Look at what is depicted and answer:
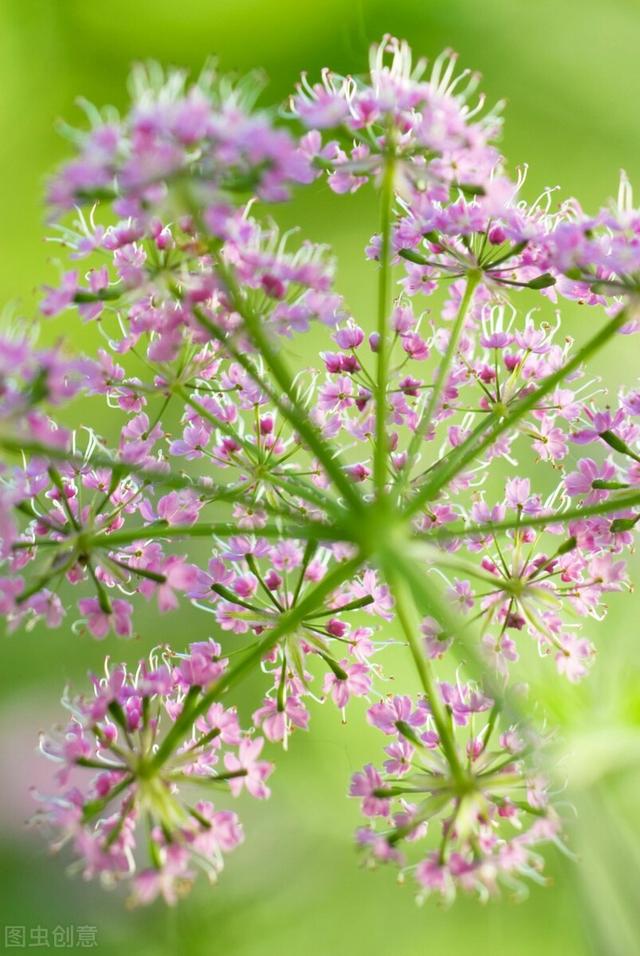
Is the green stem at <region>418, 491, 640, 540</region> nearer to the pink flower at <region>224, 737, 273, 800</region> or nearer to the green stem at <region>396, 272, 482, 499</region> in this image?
the green stem at <region>396, 272, 482, 499</region>

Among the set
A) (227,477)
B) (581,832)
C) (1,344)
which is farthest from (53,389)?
(227,477)

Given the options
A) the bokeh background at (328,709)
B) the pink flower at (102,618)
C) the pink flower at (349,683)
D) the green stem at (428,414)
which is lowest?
the pink flower at (349,683)

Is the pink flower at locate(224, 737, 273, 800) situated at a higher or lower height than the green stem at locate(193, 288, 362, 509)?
lower

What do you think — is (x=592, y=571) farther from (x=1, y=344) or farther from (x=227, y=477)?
(x=227, y=477)

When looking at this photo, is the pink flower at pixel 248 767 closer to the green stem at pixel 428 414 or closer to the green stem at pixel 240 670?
the green stem at pixel 240 670

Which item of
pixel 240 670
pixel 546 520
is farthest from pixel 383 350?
pixel 240 670

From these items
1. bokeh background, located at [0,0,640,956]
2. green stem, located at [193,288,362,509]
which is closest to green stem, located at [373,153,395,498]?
green stem, located at [193,288,362,509]

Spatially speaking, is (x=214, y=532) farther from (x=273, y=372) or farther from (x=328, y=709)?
(x=328, y=709)

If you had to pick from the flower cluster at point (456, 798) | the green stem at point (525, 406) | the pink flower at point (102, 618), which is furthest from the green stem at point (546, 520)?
the pink flower at point (102, 618)
